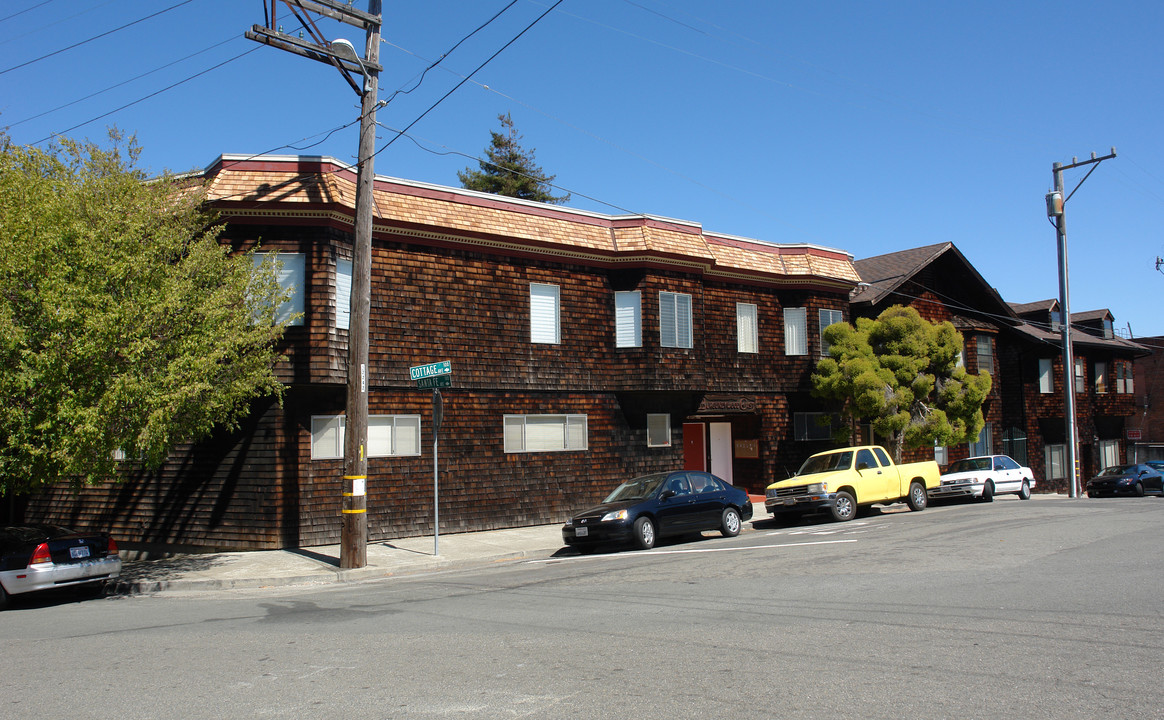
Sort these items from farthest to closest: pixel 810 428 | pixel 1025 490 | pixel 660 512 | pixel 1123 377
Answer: pixel 1123 377 → pixel 810 428 → pixel 1025 490 → pixel 660 512

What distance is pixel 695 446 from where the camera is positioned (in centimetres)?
2628

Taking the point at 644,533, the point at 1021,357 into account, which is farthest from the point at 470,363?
the point at 1021,357

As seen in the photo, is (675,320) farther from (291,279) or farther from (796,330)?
(291,279)

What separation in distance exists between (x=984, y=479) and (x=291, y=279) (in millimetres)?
19426

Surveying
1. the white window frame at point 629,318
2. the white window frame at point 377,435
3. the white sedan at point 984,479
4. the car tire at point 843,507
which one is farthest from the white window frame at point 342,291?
the white sedan at point 984,479

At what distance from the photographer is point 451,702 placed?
5.82m

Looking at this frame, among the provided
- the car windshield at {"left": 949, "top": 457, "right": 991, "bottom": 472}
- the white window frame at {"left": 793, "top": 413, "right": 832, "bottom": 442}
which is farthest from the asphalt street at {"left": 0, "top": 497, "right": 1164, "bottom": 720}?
the white window frame at {"left": 793, "top": 413, "right": 832, "bottom": 442}

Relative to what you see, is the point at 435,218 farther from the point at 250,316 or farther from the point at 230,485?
the point at 230,485

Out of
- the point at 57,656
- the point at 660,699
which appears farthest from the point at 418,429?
the point at 660,699

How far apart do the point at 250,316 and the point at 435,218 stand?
209 inches

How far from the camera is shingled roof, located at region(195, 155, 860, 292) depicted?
1667 cm

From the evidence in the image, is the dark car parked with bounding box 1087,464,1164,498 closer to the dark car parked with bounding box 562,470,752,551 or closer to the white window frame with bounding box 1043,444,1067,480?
the white window frame with bounding box 1043,444,1067,480

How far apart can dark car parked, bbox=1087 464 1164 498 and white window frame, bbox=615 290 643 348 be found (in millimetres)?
20245

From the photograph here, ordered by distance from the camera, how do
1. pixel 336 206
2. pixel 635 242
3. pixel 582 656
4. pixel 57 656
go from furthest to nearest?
pixel 635 242
pixel 336 206
pixel 57 656
pixel 582 656
